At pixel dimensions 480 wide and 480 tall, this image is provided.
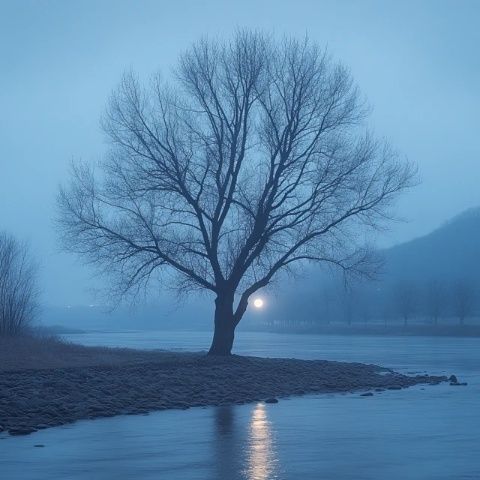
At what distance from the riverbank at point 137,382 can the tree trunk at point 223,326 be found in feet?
5.58

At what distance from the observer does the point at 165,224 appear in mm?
34094

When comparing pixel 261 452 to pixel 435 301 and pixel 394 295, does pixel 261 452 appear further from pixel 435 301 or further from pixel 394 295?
pixel 394 295

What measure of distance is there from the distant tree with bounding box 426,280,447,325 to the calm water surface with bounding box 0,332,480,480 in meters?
101

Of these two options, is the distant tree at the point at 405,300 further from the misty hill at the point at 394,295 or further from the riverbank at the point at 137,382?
the riverbank at the point at 137,382

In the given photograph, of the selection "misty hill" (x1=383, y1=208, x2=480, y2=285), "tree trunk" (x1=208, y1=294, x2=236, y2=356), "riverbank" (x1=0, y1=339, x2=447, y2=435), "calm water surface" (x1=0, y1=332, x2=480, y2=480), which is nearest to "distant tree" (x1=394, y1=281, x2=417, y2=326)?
"misty hill" (x1=383, y1=208, x2=480, y2=285)

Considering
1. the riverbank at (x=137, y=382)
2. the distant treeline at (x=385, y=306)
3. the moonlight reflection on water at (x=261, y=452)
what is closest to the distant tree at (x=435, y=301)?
the distant treeline at (x=385, y=306)

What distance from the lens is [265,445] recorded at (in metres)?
15.8

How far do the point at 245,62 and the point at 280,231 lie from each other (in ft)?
20.4

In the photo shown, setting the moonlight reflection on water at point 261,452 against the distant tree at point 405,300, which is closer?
the moonlight reflection on water at point 261,452

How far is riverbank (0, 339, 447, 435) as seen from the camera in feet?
68.3

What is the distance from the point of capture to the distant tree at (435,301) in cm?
12250

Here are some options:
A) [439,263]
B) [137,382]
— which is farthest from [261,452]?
[439,263]

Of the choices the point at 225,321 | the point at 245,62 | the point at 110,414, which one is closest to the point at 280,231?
the point at 225,321

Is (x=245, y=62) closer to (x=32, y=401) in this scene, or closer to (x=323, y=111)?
(x=323, y=111)
